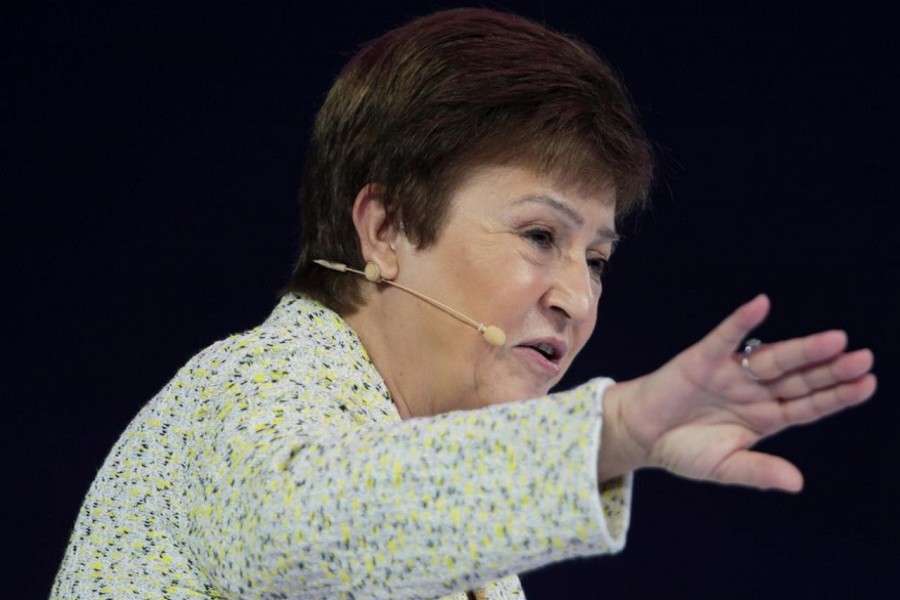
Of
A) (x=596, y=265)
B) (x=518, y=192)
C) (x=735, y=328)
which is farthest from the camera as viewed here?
(x=596, y=265)

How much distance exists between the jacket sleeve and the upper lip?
51 centimetres

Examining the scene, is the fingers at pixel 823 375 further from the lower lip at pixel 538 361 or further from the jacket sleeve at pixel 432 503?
the lower lip at pixel 538 361

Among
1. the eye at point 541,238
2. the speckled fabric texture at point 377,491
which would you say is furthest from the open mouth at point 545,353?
the speckled fabric texture at point 377,491

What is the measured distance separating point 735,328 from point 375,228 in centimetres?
79

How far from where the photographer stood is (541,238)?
166cm

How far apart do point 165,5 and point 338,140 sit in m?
1.29

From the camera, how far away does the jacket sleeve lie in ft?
3.51

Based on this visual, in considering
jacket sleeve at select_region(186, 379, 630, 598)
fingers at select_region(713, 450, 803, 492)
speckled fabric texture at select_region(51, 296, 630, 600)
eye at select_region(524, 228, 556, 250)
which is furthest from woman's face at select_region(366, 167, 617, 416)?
fingers at select_region(713, 450, 803, 492)

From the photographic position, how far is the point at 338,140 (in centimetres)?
178

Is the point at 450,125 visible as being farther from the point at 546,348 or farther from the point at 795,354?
the point at 795,354

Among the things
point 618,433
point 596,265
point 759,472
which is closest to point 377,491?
point 618,433

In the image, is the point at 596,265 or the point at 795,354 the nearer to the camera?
the point at 795,354

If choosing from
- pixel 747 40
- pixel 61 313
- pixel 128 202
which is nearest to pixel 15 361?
pixel 61 313

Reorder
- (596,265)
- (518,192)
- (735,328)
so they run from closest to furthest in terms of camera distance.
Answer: (735,328), (518,192), (596,265)
